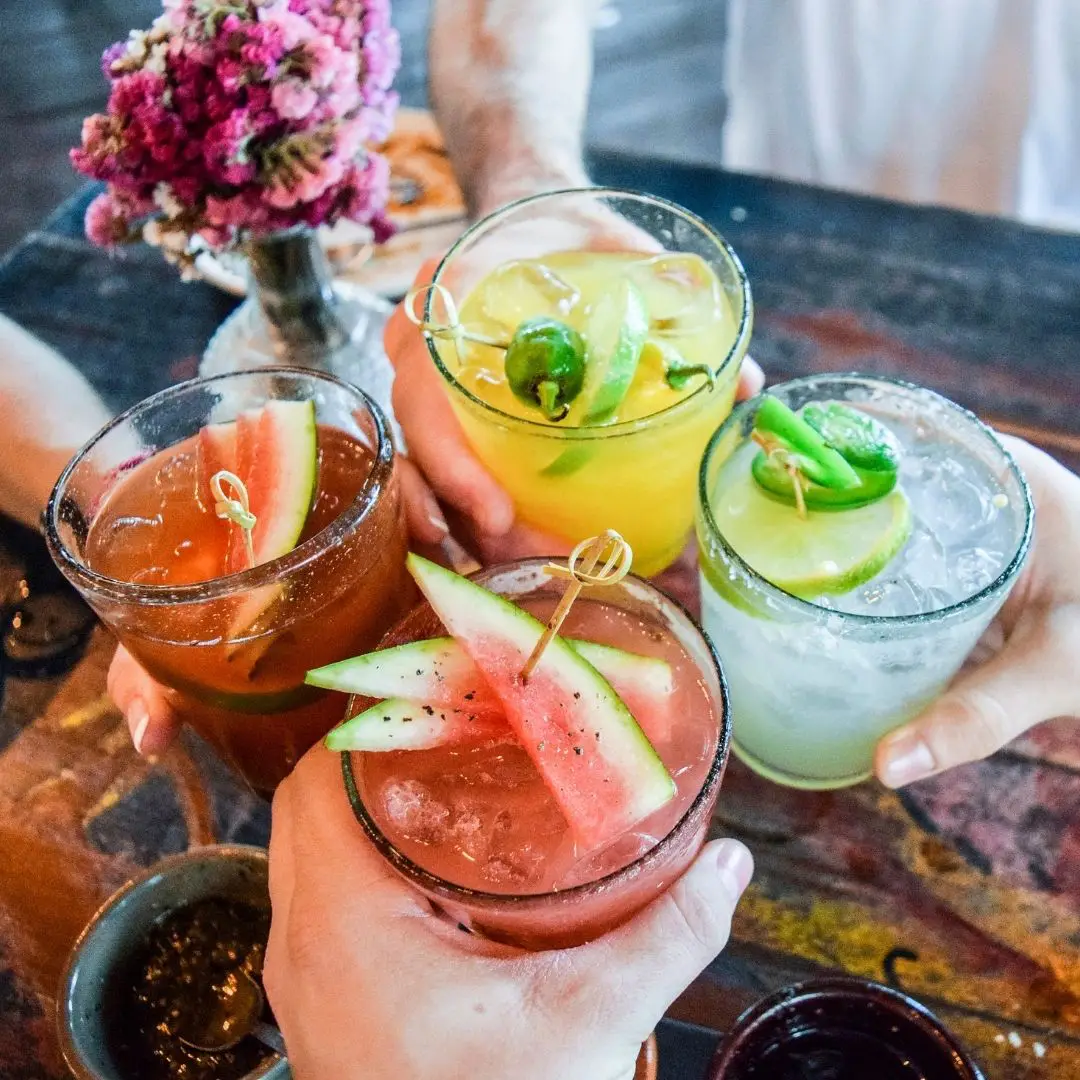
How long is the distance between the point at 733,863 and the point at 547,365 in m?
0.65

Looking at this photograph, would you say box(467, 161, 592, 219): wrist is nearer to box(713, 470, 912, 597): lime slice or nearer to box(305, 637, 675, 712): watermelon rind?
box(713, 470, 912, 597): lime slice

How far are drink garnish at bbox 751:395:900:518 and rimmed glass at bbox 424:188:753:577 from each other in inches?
5.4

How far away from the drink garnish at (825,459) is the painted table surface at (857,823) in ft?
1.46

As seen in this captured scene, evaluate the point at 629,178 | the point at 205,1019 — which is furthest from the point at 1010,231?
the point at 205,1019

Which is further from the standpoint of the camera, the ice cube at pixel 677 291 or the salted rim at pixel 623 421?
the ice cube at pixel 677 291

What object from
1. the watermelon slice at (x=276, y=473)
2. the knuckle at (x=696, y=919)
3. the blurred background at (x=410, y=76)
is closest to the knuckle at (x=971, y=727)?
the knuckle at (x=696, y=919)

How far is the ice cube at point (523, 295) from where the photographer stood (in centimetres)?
151

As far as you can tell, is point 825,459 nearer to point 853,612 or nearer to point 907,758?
point 853,612

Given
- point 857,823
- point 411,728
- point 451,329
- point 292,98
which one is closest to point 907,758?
point 857,823

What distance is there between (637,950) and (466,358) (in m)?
0.86

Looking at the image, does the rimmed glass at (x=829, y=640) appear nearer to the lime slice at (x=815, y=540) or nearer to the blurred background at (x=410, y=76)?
the lime slice at (x=815, y=540)

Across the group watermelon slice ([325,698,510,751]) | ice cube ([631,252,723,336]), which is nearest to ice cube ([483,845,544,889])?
watermelon slice ([325,698,510,751])

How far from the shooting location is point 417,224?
223 centimetres

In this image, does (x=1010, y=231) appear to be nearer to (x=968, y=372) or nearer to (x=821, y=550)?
(x=968, y=372)
